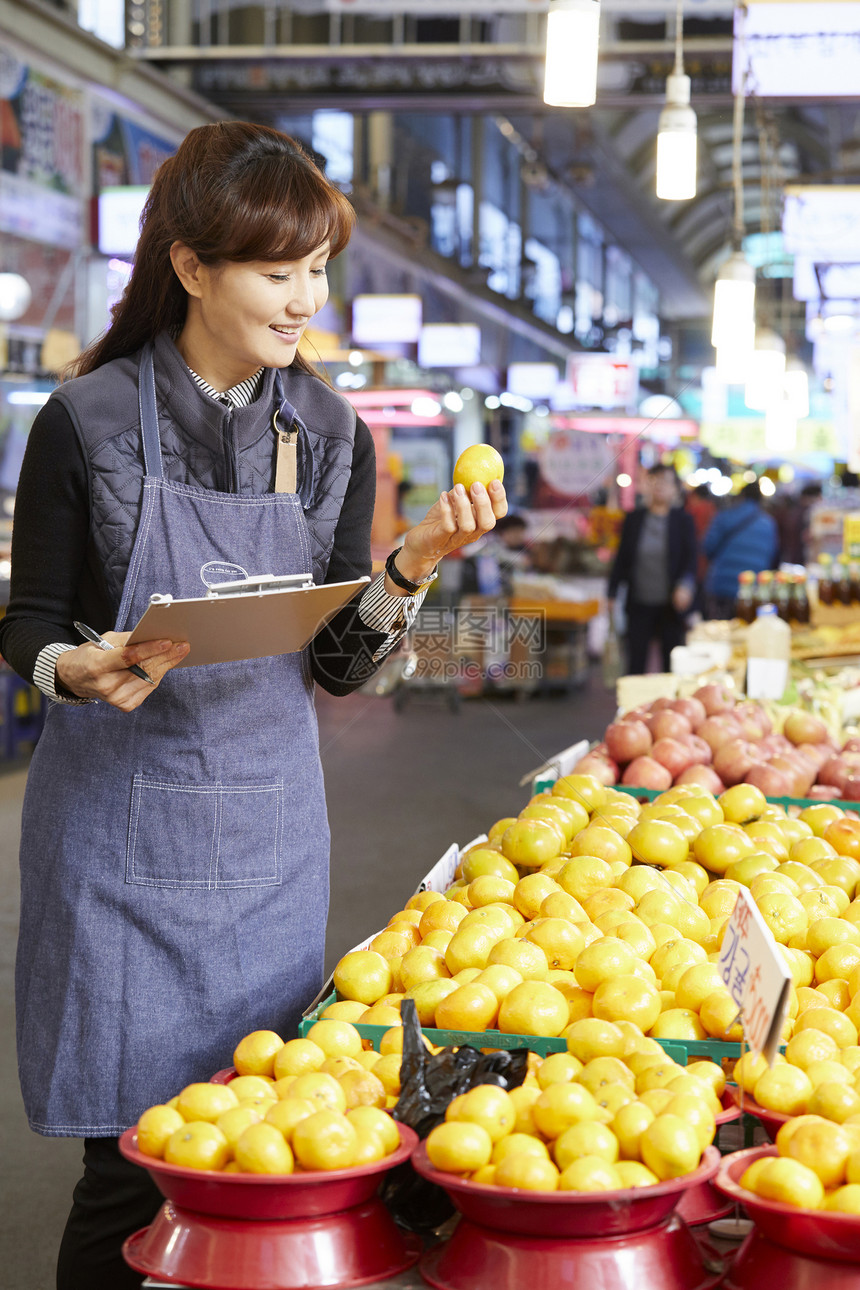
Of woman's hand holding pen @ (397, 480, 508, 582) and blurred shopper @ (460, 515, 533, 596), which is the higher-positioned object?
blurred shopper @ (460, 515, 533, 596)

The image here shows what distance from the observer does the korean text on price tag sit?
124 cm

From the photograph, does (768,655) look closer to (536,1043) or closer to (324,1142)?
(536,1043)

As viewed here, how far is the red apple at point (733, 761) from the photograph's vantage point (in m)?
3.21

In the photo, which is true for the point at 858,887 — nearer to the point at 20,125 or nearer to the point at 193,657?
the point at 193,657

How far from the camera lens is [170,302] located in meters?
1.93

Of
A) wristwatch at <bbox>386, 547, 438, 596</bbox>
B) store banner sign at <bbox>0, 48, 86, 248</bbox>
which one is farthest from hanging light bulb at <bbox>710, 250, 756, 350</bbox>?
store banner sign at <bbox>0, 48, 86, 248</bbox>

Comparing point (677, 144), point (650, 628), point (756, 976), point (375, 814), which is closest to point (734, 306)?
point (677, 144)

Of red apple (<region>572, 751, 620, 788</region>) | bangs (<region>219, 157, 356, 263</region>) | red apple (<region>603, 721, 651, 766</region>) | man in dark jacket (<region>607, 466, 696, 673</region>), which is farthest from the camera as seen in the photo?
man in dark jacket (<region>607, 466, 696, 673</region>)

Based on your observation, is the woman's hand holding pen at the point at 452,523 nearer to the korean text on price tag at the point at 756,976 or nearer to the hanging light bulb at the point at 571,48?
the korean text on price tag at the point at 756,976

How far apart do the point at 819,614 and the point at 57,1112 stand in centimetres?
654

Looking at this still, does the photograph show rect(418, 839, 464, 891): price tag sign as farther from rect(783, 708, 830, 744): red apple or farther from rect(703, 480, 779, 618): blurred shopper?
rect(703, 480, 779, 618): blurred shopper

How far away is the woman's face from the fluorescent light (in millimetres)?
2624

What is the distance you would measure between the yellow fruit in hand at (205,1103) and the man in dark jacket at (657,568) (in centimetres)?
840

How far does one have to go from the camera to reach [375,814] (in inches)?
276
